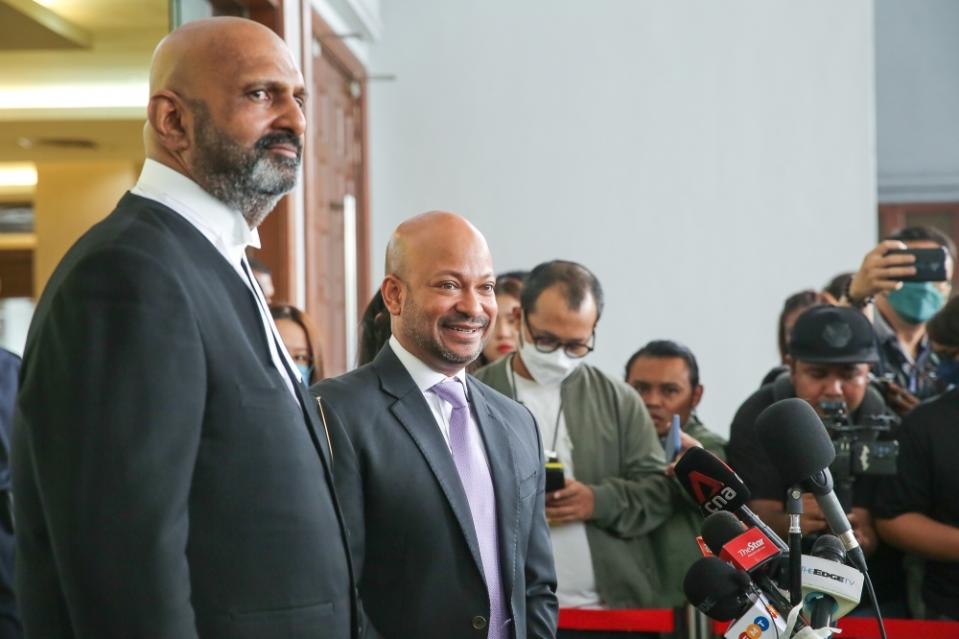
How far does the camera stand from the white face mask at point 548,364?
3.50 m

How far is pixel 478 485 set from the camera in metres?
2.43

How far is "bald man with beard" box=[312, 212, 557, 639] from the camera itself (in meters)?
2.32

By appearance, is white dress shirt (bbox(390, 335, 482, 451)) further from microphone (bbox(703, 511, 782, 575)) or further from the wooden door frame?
the wooden door frame

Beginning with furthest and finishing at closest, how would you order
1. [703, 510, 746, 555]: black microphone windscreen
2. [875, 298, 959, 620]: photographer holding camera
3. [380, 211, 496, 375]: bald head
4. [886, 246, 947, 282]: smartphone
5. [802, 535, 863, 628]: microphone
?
[886, 246, 947, 282]: smartphone
[875, 298, 959, 620]: photographer holding camera
[380, 211, 496, 375]: bald head
[703, 510, 746, 555]: black microphone windscreen
[802, 535, 863, 628]: microphone

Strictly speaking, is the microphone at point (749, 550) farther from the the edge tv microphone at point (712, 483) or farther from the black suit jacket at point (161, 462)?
the black suit jacket at point (161, 462)

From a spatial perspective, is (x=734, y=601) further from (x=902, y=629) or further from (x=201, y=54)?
(x=902, y=629)

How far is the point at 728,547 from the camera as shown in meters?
1.88

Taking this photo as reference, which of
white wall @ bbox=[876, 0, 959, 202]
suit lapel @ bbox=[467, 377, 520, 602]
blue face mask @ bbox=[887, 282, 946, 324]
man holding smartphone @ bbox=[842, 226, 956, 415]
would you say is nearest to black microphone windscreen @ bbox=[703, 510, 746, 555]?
suit lapel @ bbox=[467, 377, 520, 602]

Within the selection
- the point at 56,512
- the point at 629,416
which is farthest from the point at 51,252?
the point at 56,512

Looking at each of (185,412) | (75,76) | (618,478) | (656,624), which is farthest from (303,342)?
(75,76)

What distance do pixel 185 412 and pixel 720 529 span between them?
2.98 ft

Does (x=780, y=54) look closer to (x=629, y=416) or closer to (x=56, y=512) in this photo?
(x=629, y=416)

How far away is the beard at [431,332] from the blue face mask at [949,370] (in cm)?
193

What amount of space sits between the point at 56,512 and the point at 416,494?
0.97m
